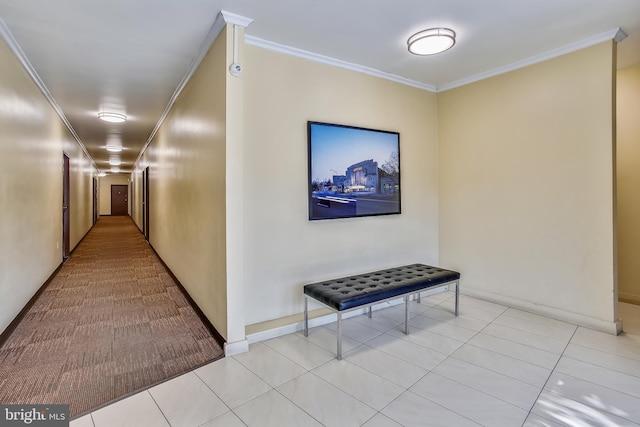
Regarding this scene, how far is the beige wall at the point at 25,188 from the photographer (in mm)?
2885

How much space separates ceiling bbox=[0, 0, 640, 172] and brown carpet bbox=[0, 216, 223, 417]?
2.67 m

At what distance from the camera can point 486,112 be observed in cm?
385

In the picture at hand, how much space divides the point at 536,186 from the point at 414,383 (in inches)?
99.3

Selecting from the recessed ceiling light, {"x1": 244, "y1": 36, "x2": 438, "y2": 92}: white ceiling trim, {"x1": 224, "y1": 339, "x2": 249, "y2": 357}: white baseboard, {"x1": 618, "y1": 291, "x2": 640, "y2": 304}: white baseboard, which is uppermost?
the recessed ceiling light

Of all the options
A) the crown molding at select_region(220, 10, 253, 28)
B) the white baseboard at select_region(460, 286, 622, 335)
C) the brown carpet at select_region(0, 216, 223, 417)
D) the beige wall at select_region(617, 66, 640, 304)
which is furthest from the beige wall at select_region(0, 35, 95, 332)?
the beige wall at select_region(617, 66, 640, 304)

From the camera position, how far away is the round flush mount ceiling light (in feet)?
9.04

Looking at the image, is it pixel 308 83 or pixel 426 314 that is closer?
pixel 308 83

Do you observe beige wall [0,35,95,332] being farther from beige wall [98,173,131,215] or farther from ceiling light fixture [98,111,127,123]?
beige wall [98,173,131,215]

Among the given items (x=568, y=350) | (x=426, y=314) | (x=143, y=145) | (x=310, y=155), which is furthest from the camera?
(x=143, y=145)

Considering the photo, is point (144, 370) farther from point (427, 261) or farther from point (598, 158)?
point (598, 158)

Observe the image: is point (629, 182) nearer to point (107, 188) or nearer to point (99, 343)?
point (99, 343)

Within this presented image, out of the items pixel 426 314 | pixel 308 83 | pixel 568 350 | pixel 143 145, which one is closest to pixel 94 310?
pixel 308 83

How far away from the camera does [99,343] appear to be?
112 inches

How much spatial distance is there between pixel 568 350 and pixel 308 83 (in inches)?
130
